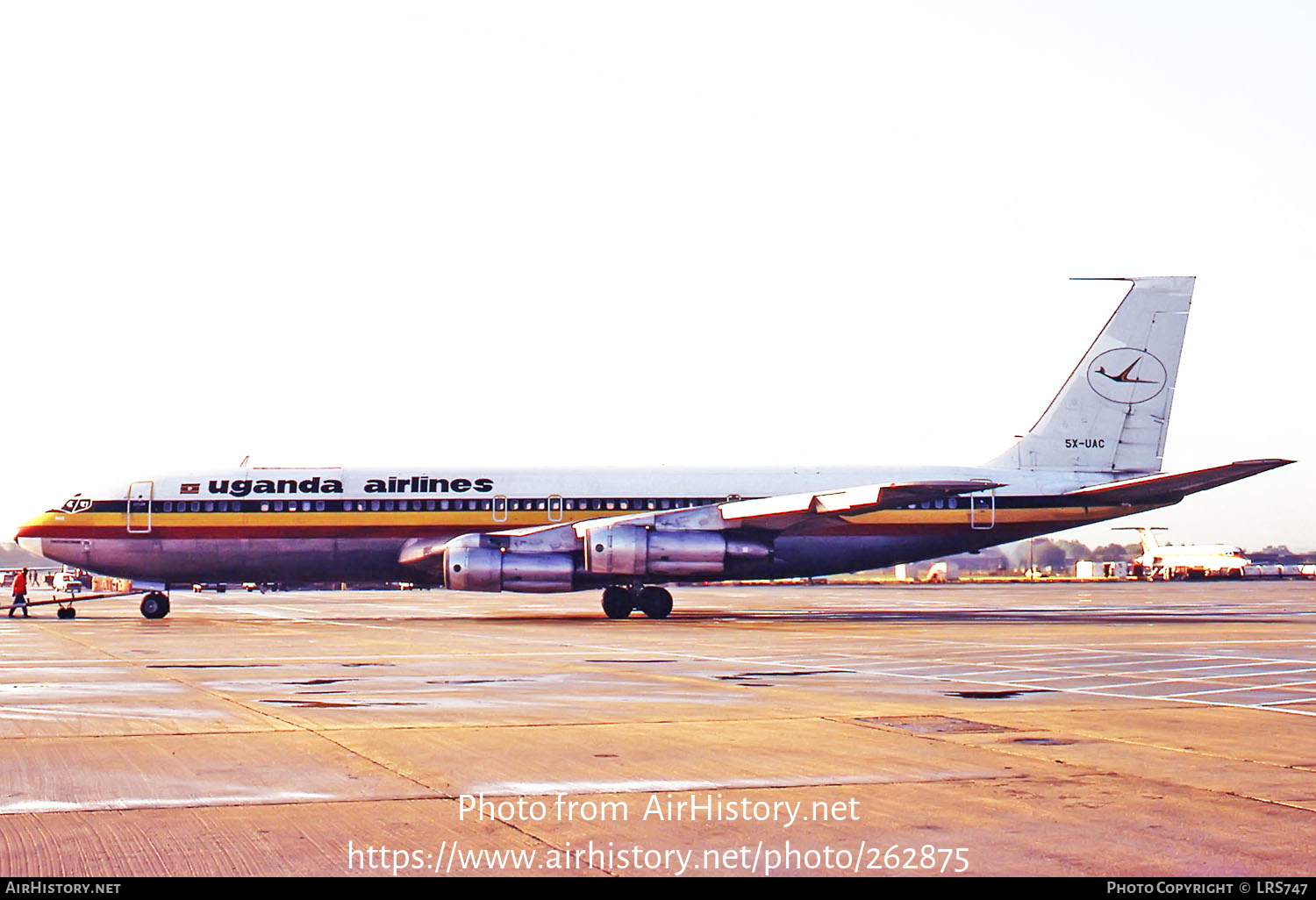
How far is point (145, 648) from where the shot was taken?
26000 mm

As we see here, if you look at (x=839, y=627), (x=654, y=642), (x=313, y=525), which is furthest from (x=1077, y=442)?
(x=313, y=525)

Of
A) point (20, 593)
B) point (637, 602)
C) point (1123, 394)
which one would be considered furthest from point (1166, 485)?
point (20, 593)

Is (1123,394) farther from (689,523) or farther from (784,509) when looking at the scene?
(689,523)

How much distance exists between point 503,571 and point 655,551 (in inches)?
172

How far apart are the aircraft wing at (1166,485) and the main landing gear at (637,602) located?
12726 millimetres

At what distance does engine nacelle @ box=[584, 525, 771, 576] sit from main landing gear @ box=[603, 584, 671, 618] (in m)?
2.02

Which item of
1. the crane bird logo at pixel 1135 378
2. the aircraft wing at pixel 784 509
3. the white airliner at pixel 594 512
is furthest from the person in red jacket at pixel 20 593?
the crane bird logo at pixel 1135 378

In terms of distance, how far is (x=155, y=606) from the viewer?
4056cm

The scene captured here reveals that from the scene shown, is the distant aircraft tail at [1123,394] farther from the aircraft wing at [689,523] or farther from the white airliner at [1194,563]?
the white airliner at [1194,563]

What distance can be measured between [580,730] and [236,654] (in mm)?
13453

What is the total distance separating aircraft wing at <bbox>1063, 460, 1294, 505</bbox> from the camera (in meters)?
35.4

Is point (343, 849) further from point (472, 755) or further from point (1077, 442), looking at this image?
point (1077, 442)

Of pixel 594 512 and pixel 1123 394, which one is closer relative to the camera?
pixel 594 512

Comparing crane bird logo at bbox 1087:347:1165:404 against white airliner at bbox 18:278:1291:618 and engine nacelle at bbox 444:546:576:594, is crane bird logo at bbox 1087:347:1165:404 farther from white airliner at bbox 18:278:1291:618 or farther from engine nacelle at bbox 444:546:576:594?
engine nacelle at bbox 444:546:576:594
